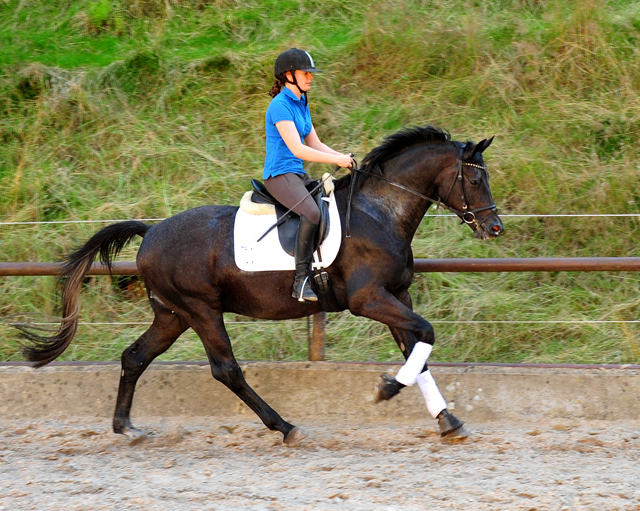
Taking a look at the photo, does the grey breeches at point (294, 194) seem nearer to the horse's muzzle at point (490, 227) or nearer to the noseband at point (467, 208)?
the noseband at point (467, 208)

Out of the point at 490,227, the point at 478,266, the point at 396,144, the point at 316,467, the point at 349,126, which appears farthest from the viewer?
the point at 349,126

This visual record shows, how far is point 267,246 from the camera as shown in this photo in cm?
450

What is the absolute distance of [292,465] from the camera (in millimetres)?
4137

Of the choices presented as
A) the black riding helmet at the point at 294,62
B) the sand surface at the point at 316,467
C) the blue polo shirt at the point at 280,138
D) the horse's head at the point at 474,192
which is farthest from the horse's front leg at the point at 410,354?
the black riding helmet at the point at 294,62

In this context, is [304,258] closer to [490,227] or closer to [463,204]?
[463,204]

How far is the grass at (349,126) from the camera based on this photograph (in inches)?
235

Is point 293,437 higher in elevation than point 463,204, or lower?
lower

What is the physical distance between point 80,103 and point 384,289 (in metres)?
5.35

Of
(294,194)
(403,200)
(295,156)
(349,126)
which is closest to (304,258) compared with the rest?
(294,194)

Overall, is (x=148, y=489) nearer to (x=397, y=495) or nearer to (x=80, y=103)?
(x=397, y=495)

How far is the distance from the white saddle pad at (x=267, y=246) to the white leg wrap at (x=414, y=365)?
0.76 m

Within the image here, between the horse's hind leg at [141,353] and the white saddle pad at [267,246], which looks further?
the horse's hind leg at [141,353]

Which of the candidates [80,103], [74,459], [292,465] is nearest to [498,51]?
[80,103]

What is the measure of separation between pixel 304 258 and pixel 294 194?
0.40 meters
